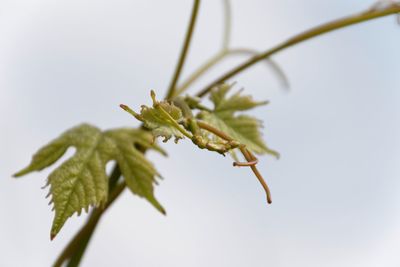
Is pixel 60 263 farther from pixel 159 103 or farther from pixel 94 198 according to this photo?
pixel 159 103

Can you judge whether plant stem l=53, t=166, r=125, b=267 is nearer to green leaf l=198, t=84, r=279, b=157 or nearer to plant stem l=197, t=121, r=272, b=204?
green leaf l=198, t=84, r=279, b=157

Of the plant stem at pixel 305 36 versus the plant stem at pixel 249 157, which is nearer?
the plant stem at pixel 249 157

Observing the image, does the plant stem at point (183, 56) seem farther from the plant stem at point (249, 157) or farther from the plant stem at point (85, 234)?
the plant stem at point (249, 157)

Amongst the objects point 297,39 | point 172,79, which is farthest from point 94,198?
point 297,39

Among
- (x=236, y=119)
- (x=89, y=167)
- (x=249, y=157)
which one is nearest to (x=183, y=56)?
(x=236, y=119)

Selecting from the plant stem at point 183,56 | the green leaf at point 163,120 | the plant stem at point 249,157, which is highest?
the plant stem at point 183,56

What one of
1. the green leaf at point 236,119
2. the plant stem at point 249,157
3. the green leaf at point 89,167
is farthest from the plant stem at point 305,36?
the plant stem at point 249,157

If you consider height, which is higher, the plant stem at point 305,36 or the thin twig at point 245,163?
the plant stem at point 305,36

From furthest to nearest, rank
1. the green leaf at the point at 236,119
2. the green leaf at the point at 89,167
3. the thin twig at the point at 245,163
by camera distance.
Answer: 1. the green leaf at the point at 236,119
2. the green leaf at the point at 89,167
3. the thin twig at the point at 245,163
